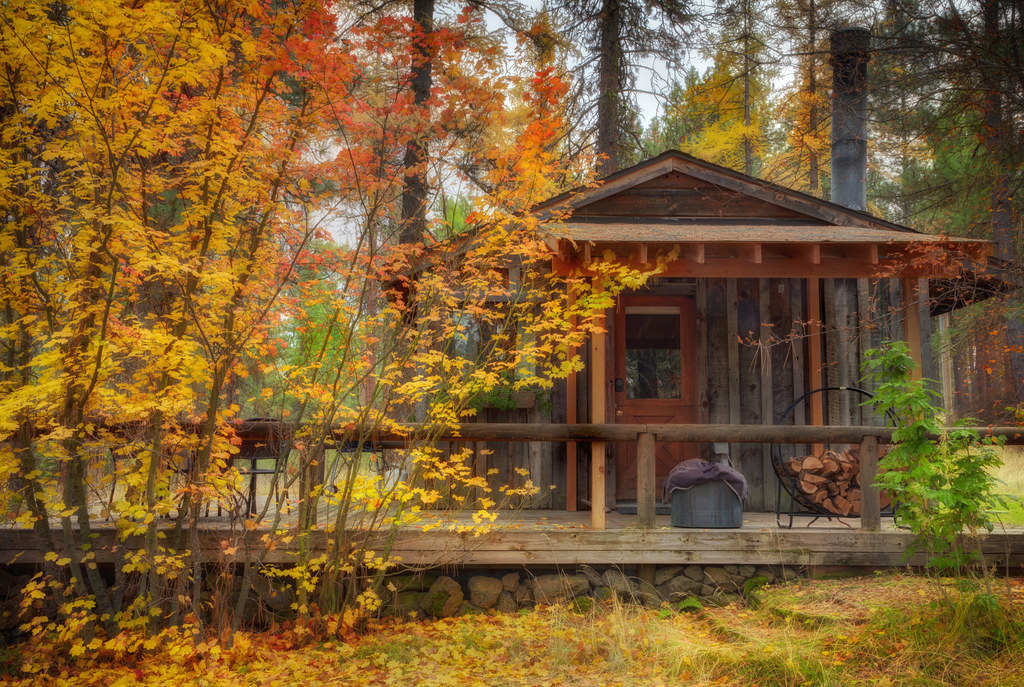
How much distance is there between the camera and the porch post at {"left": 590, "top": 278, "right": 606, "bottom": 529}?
250 inches

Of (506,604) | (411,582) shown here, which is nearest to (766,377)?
(506,604)

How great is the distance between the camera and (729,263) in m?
7.12

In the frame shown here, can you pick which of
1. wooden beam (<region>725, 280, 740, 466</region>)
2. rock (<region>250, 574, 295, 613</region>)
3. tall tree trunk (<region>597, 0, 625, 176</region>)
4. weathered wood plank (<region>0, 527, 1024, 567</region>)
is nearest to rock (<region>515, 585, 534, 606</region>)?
weathered wood plank (<region>0, 527, 1024, 567</region>)

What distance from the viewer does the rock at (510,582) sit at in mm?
6312

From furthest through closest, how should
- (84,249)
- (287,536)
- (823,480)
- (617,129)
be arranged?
(617,129), (823,480), (287,536), (84,249)

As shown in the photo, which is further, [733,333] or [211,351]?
[733,333]

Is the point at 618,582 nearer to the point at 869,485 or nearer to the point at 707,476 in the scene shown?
the point at 707,476

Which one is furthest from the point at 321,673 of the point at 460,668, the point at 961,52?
the point at 961,52

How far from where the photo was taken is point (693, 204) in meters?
8.44

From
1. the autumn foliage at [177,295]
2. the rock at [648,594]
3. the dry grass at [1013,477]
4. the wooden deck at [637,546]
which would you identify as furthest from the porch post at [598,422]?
the dry grass at [1013,477]

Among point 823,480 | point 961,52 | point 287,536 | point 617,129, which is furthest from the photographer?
point 617,129

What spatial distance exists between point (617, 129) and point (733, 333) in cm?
732

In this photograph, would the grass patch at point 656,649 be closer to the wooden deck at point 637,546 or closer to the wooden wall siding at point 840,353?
the wooden deck at point 637,546

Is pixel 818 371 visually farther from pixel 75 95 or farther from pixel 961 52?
pixel 75 95
